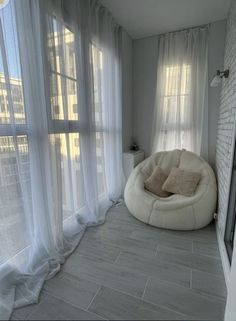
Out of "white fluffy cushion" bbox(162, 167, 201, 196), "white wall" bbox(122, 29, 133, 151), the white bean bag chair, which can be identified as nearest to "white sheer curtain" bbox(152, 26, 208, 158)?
"white wall" bbox(122, 29, 133, 151)

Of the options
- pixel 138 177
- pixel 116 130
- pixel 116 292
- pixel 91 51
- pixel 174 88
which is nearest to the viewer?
pixel 116 292

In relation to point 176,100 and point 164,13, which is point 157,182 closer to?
point 176,100

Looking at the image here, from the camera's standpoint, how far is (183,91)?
3.06 meters

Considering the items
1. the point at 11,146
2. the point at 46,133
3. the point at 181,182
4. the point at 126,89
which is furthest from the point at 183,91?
the point at 11,146

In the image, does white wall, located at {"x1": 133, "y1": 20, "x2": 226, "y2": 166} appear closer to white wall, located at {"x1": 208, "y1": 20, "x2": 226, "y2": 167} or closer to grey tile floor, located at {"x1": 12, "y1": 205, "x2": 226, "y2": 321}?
white wall, located at {"x1": 208, "y1": 20, "x2": 226, "y2": 167}

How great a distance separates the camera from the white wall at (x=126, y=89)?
3083mm

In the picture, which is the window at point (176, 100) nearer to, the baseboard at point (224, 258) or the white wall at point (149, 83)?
the white wall at point (149, 83)

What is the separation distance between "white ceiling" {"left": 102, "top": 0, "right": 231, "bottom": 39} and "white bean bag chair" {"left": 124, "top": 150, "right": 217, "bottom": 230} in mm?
2089

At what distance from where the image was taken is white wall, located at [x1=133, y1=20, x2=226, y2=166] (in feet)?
9.30

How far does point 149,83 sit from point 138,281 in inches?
122

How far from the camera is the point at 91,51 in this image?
2117 millimetres

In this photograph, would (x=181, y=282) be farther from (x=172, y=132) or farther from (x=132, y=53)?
(x=132, y=53)

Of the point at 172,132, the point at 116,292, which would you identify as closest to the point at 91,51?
the point at 172,132

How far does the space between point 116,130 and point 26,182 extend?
1.72m
